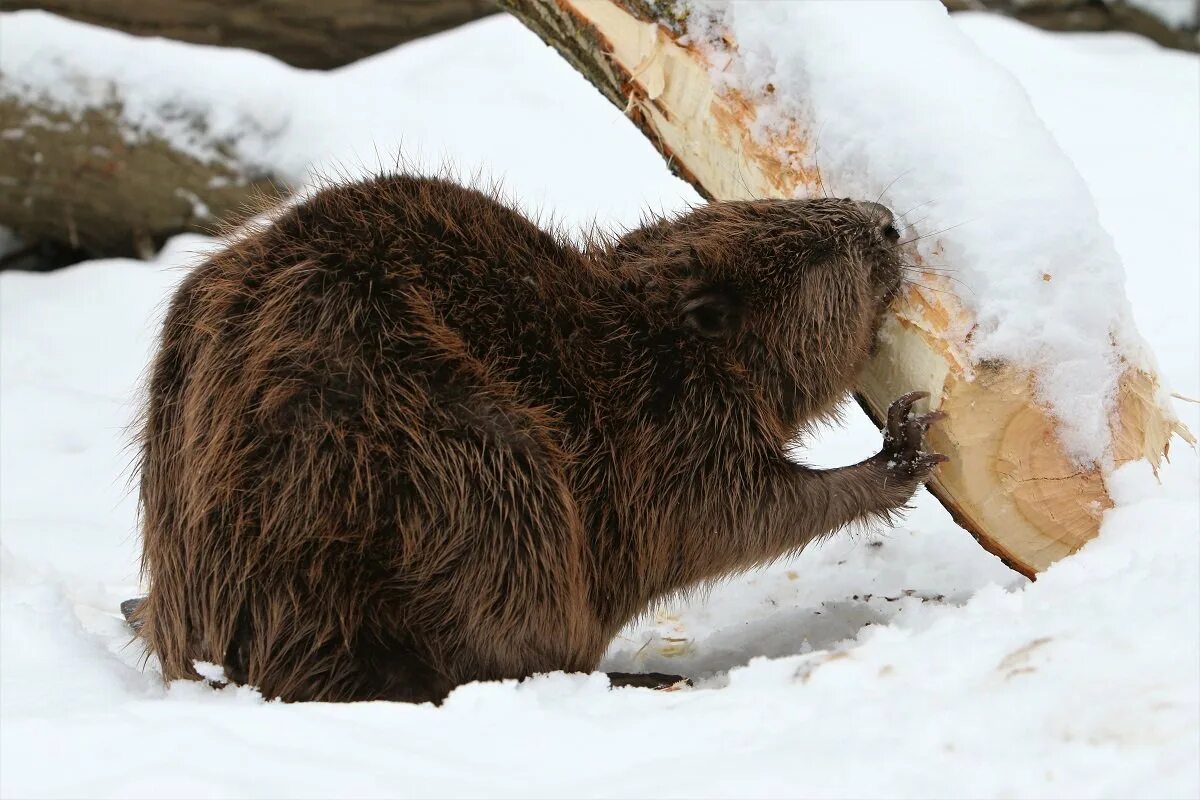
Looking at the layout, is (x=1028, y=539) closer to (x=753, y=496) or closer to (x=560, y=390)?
(x=753, y=496)

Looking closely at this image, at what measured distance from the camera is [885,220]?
268 cm

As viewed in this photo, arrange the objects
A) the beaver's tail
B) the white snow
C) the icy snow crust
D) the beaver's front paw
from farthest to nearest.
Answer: the white snow
the beaver's tail
the beaver's front paw
the icy snow crust

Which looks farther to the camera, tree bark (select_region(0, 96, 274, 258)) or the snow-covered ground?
tree bark (select_region(0, 96, 274, 258))

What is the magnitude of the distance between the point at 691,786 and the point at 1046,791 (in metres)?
0.45

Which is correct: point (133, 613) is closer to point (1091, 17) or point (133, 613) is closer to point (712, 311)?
point (712, 311)

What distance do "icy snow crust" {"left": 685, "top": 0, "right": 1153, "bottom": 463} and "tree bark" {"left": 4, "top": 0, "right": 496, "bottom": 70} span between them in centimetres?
483

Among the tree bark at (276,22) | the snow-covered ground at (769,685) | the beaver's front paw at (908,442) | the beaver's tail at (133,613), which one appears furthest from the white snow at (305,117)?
the beaver's tail at (133,613)

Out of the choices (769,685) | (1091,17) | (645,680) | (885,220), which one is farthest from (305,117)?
(1091,17)

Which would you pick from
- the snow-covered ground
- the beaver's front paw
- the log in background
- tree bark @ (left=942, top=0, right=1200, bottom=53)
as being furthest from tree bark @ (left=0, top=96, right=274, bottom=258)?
tree bark @ (left=942, top=0, right=1200, bottom=53)

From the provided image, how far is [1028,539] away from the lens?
8.10 feet

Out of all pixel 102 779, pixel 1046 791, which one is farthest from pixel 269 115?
pixel 1046 791

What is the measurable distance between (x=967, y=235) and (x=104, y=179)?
419 cm

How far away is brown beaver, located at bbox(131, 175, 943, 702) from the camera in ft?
7.36

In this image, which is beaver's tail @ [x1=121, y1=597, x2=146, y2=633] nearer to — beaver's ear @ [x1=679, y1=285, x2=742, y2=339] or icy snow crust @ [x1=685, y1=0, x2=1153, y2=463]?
beaver's ear @ [x1=679, y1=285, x2=742, y2=339]
